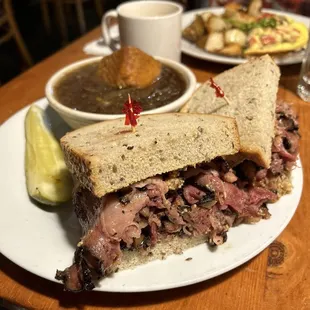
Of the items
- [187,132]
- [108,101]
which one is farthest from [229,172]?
[108,101]

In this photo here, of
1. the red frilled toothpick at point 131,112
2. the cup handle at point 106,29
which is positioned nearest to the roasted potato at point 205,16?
the cup handle at point 106,29

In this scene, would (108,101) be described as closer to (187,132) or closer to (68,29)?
(187,132)

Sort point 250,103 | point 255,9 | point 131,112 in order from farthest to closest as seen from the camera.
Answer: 1. point 255,9
2. point 250,103
3. point 131,112

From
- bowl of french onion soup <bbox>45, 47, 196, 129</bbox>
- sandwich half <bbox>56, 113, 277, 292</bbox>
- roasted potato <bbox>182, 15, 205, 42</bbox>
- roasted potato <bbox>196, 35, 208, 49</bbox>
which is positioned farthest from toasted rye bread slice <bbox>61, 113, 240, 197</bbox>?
roasted potato <bbox>182, 15, 205, 42</bbox>

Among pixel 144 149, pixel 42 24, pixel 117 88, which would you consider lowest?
pixel 42 24

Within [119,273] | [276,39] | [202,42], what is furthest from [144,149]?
[276,39]

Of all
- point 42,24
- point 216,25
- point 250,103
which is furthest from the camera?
point 42,24

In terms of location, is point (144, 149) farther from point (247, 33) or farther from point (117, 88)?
point (247, 33)
